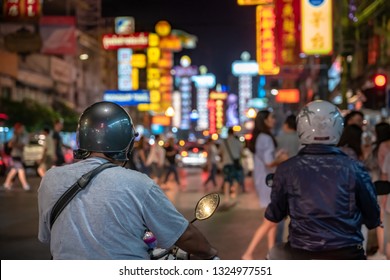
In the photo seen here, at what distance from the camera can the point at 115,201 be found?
101 inches

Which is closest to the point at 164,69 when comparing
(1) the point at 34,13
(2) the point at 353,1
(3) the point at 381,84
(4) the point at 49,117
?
(4) the point at 49,117

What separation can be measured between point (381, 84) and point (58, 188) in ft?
42.4

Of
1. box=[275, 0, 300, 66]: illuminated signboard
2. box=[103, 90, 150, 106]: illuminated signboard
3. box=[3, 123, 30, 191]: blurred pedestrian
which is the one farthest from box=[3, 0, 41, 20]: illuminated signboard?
box=[103, 90, 150, 106]: illuminated signboard

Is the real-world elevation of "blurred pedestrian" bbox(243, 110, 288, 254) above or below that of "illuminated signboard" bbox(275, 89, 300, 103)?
below

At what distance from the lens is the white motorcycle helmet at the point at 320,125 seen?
3.48 m

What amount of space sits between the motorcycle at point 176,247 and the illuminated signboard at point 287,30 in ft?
57.3

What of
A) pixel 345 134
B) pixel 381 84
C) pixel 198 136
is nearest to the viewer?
pixel 345 134

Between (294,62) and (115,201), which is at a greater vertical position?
(294,62)

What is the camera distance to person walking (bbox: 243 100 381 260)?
3240mm

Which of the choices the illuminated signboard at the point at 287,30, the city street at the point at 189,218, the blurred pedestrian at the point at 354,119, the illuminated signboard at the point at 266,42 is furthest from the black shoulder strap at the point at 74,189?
the illuminated signboard at the point at 266,42

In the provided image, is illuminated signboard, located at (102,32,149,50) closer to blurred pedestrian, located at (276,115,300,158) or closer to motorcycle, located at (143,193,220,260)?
blurred pedestrian, located at (276,115,300,158)

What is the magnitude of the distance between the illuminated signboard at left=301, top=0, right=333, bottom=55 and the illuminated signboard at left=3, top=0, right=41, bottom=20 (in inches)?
282

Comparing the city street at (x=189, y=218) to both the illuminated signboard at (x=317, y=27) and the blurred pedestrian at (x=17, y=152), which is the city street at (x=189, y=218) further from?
the illuminated signboard at (x=317, y=27)
